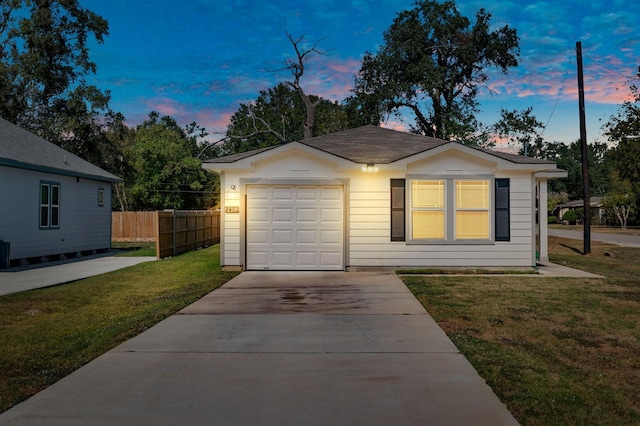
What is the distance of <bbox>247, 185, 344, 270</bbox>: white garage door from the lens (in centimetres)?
1212

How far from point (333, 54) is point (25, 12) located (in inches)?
757

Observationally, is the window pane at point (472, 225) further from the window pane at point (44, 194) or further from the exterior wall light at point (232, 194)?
the window pane at point (44, 194)

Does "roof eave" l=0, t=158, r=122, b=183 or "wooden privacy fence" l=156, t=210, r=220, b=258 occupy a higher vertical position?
"roof eave" l=0, t=158, r=122, b=183

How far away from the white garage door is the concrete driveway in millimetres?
4951

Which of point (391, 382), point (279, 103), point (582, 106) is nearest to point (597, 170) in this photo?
point (279, 103)

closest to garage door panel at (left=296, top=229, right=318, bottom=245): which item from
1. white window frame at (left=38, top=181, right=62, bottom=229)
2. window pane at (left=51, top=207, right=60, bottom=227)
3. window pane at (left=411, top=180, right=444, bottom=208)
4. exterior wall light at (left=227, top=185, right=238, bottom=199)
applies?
exterior wall light at (left=227, top=185, right=238, bottom=199)

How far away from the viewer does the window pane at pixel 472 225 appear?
1194 centimetres

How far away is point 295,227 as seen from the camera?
478 inches

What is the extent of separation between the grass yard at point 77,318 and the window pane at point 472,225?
600 cm

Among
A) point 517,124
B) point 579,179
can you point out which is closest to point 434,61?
point 517,124

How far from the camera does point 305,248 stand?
1213 centimetres

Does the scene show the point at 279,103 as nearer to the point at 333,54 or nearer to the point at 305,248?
the point at 333,54

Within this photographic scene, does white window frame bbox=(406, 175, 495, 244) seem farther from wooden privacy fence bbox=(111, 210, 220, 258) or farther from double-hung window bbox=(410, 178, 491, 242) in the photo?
wooden privacy fence bbox=(111, 210, 220, 258)

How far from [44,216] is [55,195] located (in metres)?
0.97
